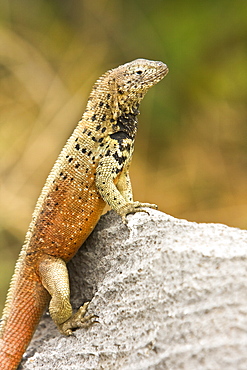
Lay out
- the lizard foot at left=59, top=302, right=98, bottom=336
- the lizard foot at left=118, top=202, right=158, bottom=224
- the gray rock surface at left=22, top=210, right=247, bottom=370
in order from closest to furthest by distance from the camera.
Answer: the gray rock surface at left=22, top=210, right=247, bottom=370
the lizard foot at left=59, top=302, right=98, bottom=336
the lizard foot at left=118, top=202, right=158, bottom=224

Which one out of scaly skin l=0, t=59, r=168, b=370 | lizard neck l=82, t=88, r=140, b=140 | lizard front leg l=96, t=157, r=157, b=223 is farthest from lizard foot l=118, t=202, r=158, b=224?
lizard neck l=82, t=88, r=140, b=140

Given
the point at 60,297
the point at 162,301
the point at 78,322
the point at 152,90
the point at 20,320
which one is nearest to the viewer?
the point at 162,301

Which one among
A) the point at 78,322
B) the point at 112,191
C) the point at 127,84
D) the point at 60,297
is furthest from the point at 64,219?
the point at 127,84

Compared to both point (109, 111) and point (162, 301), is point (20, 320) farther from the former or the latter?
point (109, 111)

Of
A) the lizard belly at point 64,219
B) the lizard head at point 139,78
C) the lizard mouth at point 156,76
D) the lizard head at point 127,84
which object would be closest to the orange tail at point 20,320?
the lizard belly at point 64,219

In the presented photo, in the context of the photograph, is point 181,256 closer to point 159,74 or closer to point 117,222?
point 117,222

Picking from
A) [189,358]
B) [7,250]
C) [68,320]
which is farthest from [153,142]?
[189,358]

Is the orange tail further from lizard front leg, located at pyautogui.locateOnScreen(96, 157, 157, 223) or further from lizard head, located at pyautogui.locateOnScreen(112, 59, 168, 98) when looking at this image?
lizard head, located at pyautogui.locateOnScreen(112, 59, 168, 98)
